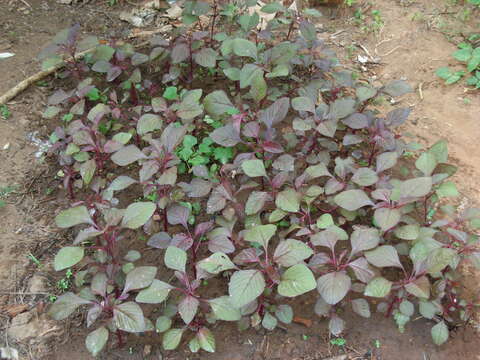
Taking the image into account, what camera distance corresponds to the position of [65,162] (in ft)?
9.23

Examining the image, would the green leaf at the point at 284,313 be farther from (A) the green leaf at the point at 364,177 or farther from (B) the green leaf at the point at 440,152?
(B) the green leaf at the point at 440,152

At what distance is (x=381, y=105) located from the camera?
3.43m

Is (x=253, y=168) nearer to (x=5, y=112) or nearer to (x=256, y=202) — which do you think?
(x=256, y=202)

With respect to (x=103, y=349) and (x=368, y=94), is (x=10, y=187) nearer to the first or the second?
(x=103, y=349)

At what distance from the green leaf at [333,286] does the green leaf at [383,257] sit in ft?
0.62

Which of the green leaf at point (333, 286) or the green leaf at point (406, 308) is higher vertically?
the green leaf at point (333, 286)

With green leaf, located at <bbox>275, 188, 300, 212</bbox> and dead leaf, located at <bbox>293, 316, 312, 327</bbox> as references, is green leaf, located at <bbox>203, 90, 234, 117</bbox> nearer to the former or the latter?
green leaf, located at <bbox>275, 188, 300, 212</bbox>

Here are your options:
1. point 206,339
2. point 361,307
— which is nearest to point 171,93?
point 206,339

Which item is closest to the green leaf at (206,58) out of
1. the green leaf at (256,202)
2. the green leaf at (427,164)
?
the green leaf at (256,202)

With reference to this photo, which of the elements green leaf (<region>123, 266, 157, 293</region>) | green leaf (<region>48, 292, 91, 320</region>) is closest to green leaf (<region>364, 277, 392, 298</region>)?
green leaf (<region>123, 266, 157, 293</region>)

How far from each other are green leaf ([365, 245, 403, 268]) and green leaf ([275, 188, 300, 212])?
1.48ft

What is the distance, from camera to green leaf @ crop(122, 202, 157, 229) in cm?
218

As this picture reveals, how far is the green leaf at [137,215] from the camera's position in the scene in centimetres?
218

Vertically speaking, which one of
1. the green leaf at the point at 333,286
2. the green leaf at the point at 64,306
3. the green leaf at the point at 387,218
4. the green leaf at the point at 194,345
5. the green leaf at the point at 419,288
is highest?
the green leaf at the point at 387,218
